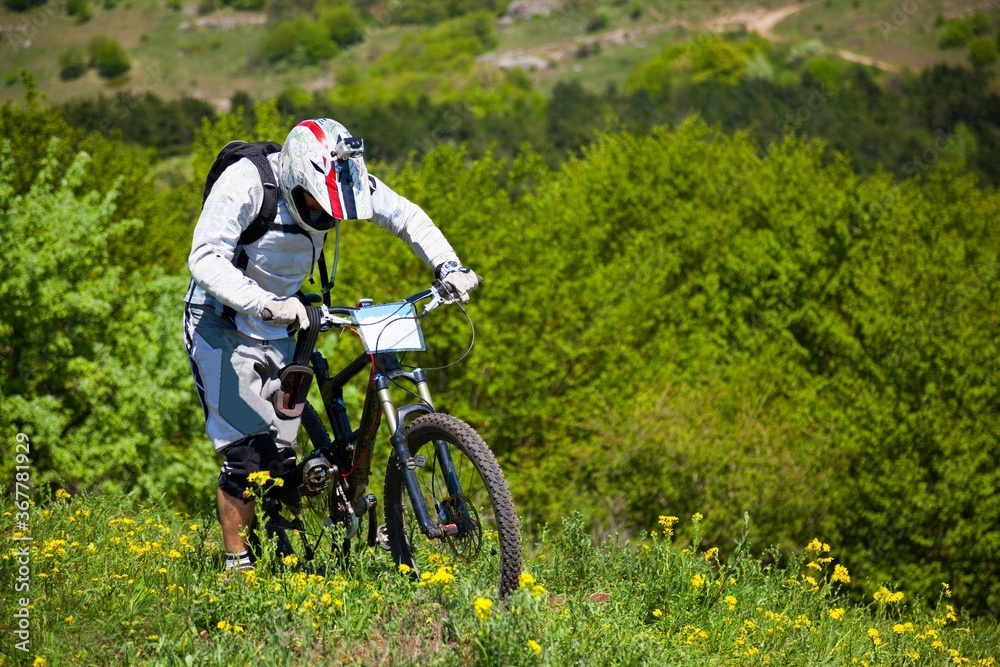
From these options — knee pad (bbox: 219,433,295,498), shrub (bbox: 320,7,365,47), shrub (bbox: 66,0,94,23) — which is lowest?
shrub (bbox: 320,7,365,47)

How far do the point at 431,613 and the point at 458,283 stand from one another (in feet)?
4.74

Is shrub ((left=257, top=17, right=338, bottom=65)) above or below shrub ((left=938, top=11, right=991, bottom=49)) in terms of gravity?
above

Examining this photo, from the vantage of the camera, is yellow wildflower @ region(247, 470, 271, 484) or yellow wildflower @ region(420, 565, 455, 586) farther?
yellow wildflower @ region(247, 470, 271, 484)

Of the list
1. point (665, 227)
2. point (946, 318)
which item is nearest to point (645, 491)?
point (946, 318)

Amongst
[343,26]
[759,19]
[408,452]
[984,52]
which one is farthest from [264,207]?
[759,19]

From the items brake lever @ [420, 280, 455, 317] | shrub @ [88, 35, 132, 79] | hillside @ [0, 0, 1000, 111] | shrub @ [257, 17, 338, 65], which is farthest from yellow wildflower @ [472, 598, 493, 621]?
shrub @ [257, 17, 338, 65]

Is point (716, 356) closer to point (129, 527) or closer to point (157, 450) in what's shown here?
point (157, 450)

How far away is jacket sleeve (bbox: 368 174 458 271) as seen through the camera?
457cm

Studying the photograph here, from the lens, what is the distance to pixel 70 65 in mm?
138125

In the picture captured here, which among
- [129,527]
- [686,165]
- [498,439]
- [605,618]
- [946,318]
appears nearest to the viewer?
[605,618]

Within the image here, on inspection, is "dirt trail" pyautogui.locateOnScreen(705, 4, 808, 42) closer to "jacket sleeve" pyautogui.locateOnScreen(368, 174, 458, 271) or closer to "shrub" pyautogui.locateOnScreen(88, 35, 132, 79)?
"shrub" pyautogui.locateOnScreen(88, 35, 132, 79)

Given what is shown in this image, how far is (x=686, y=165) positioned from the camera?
128 feet

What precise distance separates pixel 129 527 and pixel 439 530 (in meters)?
2.17

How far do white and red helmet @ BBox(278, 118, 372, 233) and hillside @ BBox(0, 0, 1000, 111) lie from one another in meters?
137
